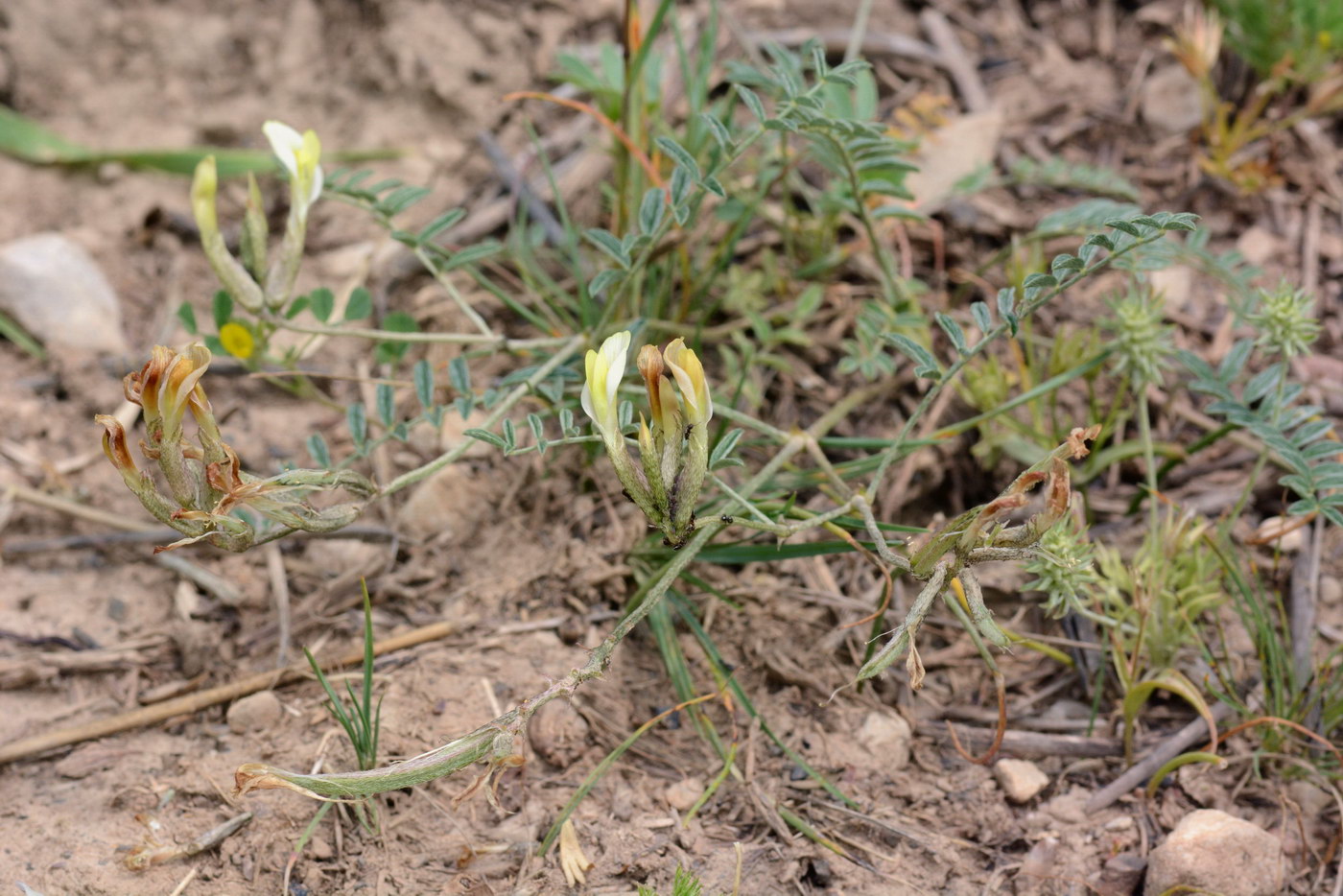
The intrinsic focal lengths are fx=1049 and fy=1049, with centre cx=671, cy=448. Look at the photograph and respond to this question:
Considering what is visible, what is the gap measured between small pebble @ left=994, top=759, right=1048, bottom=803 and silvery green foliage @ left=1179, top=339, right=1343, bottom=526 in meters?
0.62

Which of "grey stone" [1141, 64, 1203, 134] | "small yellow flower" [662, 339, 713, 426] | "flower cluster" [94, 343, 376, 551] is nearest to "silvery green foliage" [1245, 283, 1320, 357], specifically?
"small yellow flower" [662, 339, 713, 426]

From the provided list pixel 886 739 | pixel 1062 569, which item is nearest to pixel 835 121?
pixel 1062 569

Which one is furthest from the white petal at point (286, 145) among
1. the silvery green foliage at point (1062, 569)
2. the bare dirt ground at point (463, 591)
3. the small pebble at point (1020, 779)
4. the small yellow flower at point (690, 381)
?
the small pebble at point (1020, 779)

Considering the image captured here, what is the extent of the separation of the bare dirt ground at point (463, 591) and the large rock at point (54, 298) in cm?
7

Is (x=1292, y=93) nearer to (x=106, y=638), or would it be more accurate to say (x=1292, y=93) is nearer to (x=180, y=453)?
(x=180, y=453)

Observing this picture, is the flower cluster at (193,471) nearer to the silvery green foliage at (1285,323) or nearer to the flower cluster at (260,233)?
the flower cluster at (260,233)

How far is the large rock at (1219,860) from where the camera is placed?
5.38 feet

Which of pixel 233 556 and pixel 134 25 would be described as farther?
pixel 134 25

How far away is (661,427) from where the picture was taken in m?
1.49

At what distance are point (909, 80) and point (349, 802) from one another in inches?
96.9

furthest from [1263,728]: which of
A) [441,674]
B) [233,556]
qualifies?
[233,556]

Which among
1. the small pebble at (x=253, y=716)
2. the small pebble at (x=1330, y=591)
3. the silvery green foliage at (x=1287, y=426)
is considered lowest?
the small pebble at (x=253, y=716)

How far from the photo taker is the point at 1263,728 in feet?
6.23

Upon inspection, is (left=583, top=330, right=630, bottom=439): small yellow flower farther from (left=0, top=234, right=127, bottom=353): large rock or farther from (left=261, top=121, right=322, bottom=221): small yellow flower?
(left=0, top=234, right=127, bottom=353): large rock
